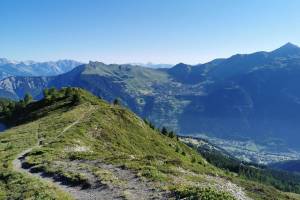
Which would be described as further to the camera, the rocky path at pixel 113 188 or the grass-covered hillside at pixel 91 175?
the grass-covered hillside at pixel 91 175

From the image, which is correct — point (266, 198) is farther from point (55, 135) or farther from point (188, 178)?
point (55, 135)

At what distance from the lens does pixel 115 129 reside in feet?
351

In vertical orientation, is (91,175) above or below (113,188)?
below

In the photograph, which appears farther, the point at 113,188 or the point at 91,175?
the point at 91,175

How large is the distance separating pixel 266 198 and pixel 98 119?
68973 millimetres

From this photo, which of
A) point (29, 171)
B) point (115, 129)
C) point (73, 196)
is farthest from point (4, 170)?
point (115, 129)

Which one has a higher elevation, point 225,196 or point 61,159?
point 225,196

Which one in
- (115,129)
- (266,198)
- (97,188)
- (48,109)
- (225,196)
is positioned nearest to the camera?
(225,196)

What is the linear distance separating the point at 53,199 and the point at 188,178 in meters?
16.7

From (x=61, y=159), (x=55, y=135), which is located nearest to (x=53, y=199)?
(x=61, y=159)

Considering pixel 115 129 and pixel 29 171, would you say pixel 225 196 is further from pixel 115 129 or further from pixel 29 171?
pixel 115 129

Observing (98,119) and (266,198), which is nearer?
(266,198)

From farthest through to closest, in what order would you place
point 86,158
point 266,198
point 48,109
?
point 48,109 < point 86,158 < point 266,198

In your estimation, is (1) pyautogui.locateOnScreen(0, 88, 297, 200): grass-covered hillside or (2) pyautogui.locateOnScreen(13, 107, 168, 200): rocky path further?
(1) pyautogui.locateOnScreen(0, 88, 297, 200): grass-covered hillside
